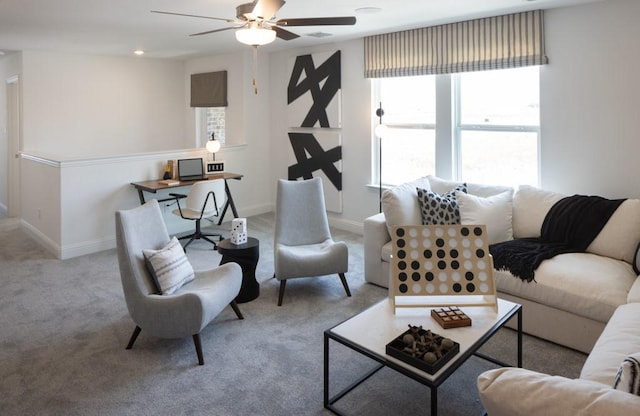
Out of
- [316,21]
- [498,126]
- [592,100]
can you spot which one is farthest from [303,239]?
[592,100]

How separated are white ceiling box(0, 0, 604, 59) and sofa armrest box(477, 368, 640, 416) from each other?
126 inches

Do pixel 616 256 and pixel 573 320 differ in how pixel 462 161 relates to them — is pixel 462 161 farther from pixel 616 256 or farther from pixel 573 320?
pixel 573 320

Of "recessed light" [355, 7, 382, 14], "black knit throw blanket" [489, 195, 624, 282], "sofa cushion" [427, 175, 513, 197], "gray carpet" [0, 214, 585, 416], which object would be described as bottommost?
"gray carpet" [0, 214, 585, 416]

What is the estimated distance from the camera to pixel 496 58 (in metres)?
4.24

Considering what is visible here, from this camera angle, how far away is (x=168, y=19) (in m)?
4.32

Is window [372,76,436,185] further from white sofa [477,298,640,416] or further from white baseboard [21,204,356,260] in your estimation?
white sofa [477,298,640,416]

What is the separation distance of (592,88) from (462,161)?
1.37 meters

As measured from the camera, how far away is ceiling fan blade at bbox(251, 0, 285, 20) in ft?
9.04

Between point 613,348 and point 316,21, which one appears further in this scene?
point 316,21

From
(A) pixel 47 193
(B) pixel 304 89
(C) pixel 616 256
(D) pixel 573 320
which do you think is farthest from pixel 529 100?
(A) pixel 47 193

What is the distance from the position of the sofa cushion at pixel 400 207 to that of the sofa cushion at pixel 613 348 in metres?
1.69

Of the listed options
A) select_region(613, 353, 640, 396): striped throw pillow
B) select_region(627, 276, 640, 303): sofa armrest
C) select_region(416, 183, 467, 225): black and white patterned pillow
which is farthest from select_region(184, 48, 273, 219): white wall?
select_region(613, 353, 640, 396): striped throw pillow

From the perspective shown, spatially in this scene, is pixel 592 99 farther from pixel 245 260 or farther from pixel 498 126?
pixel 245 260

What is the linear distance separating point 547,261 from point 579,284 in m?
0.32
